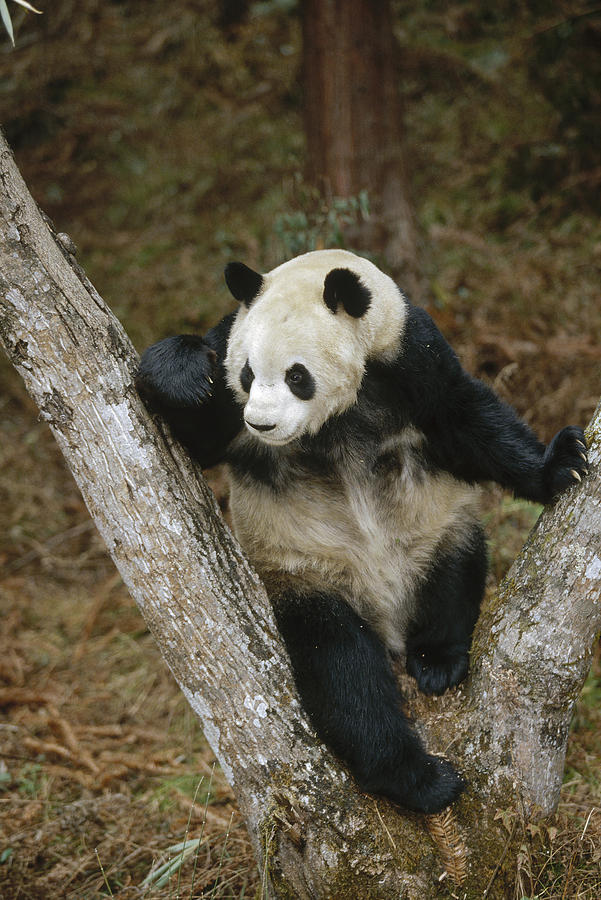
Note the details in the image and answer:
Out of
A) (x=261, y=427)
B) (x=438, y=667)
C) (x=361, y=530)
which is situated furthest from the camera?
(x=361, y=530)

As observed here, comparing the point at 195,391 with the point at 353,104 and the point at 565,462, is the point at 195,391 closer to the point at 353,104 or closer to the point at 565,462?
the point at 565,462

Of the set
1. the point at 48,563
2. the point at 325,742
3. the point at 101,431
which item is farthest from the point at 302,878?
the point at 48,563

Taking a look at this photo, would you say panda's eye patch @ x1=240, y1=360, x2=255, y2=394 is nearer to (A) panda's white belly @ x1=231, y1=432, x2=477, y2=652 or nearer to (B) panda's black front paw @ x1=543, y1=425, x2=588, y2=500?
(A) panda's white belly @ x1=231, y1=432, x2=477, y2=652

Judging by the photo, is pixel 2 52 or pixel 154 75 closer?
pixel 2 52

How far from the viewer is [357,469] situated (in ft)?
11.4

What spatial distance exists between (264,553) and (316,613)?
410mm

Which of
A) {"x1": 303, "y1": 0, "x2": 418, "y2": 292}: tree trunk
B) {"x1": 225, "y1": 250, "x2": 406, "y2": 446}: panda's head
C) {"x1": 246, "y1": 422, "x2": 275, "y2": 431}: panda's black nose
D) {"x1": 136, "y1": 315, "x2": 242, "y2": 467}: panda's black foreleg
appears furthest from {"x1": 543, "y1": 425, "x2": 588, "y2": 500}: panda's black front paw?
{"x1": 303, "y1": 0, "x2": 418, "y2": 292}: tree trunk

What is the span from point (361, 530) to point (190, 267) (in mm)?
5736

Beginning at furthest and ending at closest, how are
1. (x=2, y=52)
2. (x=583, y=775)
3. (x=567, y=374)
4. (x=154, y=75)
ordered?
1. (x=154, y=75)
2. (x=2, y=52)
3. (x=567, y=374)
4. (x=583, y=775)

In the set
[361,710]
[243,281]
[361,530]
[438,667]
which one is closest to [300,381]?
[243,281]

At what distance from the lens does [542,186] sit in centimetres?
623

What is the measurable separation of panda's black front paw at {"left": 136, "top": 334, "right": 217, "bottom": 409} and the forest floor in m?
1.55

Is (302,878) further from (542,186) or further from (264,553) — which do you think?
(542,186)

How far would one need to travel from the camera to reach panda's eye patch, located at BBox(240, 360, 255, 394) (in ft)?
9.73
